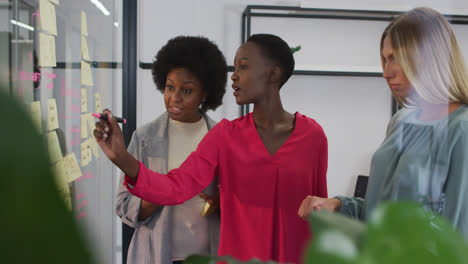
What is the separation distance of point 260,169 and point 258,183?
0.04 metres

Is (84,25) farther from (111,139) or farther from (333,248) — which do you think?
(333,248)

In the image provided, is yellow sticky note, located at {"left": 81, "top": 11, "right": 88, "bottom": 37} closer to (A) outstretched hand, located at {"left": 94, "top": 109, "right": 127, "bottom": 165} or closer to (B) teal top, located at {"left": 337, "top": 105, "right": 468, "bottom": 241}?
(A) outstretched hand, located at {"left": 94, "top": 109, "right": 127, "bottom": 165}

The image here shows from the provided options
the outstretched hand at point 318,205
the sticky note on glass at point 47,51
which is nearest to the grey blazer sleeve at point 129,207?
the sticky note on glass at point 47,51

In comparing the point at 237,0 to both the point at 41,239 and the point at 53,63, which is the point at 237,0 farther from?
the point at 41,239

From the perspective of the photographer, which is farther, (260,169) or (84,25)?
(84,25)

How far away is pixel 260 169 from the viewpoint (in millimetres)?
1077

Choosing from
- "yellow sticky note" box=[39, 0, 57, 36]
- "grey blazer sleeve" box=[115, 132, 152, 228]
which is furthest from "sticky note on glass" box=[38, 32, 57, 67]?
"grey blazer sleeve" box=[115, 132, 152, 228]

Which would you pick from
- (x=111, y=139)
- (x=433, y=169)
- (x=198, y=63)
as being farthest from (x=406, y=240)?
(x=198, y=63)

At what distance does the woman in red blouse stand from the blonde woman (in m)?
0.38

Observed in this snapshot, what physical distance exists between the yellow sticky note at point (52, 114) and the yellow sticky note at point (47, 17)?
171 millimetres

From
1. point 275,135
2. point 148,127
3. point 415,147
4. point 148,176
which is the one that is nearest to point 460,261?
Answer: point 415,147

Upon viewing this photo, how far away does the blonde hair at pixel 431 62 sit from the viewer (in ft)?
2.16

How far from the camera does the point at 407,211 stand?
0.52 feet

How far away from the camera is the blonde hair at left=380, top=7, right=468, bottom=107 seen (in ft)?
2.16
